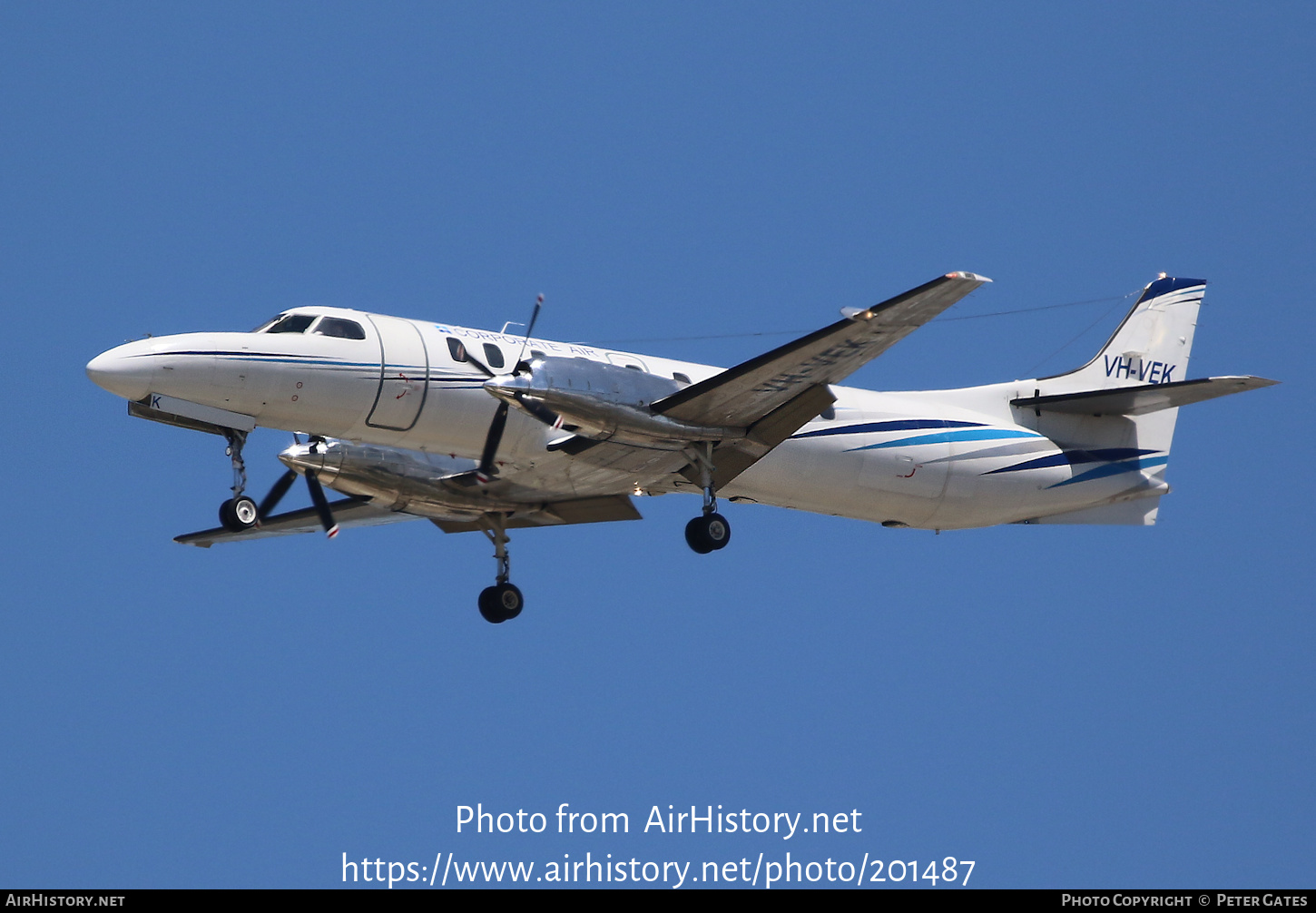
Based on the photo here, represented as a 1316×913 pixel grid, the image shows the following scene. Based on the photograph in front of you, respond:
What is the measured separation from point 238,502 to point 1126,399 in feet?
48.9

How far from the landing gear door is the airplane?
0.03m

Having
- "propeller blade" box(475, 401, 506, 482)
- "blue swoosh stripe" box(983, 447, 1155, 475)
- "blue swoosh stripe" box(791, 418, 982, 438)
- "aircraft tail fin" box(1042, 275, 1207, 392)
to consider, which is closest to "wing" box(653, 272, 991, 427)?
"blue swoosh stripe" box(791, 418, 982, 438)

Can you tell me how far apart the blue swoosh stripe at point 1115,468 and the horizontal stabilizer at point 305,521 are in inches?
450

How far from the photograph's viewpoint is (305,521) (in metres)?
25.5

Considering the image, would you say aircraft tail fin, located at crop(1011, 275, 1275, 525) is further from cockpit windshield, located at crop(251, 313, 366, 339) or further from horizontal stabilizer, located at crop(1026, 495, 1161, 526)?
cockpit windshield, located at crop(251, 313, 366, 339)

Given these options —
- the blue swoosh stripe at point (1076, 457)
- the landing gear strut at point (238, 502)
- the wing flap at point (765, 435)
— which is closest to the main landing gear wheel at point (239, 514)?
the landing gear strut at point (238, 502)

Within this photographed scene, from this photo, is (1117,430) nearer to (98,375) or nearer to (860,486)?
(860,486)

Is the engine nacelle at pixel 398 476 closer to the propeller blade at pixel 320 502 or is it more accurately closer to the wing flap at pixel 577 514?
the propeller blade at pixel 320 502

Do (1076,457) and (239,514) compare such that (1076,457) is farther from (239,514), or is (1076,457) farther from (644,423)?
(239,514)

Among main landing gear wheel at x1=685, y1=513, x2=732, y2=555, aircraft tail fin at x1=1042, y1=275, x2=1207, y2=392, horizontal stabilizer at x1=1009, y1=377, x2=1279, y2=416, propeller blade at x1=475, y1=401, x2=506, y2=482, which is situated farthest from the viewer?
aircraft tail fin at x1=1042, y1=275, x2=1207, y2=392

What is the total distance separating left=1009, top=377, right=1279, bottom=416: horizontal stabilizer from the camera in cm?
2398

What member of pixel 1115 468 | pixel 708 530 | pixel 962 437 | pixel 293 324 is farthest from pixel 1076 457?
pixel 293 324

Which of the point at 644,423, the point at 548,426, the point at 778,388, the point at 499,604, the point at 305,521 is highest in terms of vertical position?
the point at 778,388

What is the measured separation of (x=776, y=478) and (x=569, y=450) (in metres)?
3.33
